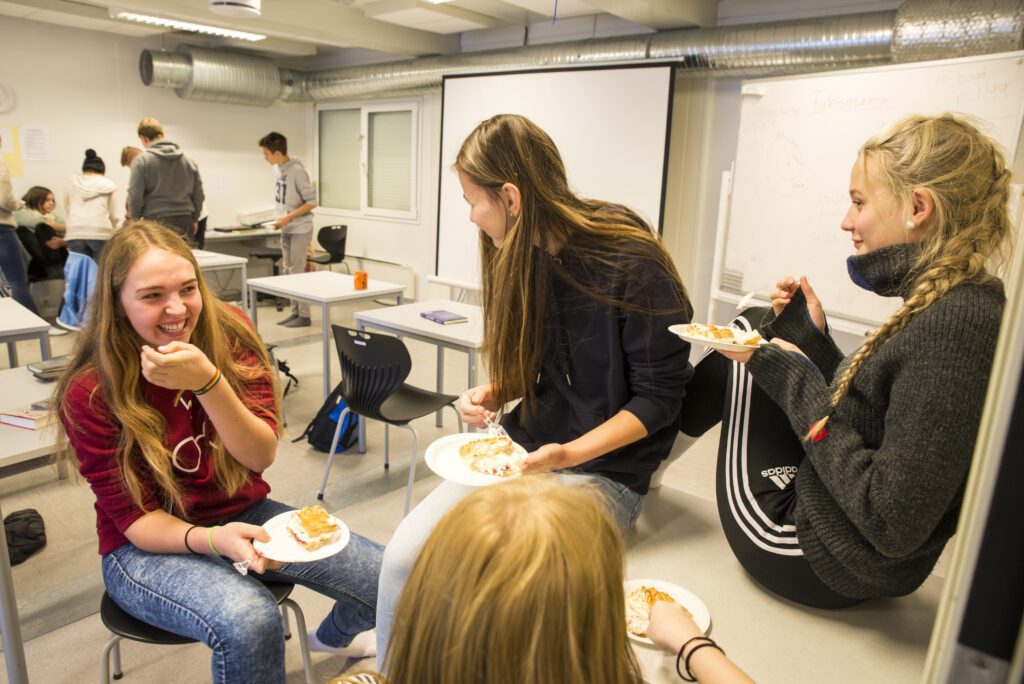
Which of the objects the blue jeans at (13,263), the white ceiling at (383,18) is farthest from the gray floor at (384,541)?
the white ceiling at (383,18)

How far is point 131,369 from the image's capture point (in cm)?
147

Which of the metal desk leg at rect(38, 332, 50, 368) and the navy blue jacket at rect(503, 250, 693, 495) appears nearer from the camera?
the navy blue jacket at rect(503, 250, 693, 495)

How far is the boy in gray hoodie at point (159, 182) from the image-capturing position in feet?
17.0

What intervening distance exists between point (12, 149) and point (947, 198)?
23.4 ft

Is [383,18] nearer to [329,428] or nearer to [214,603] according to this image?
[329,428]

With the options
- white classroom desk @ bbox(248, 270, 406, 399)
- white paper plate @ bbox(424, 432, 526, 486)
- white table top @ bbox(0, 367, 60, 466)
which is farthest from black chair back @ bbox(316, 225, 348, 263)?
white paper plate @ bbox(424, 432, 526, 486)

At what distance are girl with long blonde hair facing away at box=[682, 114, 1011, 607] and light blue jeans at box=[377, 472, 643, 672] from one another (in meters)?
0.22

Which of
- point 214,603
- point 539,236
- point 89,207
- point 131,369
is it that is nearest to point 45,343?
point 131,369

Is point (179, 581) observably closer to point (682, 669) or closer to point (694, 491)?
point (682, 669)

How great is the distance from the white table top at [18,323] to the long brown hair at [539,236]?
218 centimetres

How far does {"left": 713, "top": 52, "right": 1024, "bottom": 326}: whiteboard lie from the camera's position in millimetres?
3027

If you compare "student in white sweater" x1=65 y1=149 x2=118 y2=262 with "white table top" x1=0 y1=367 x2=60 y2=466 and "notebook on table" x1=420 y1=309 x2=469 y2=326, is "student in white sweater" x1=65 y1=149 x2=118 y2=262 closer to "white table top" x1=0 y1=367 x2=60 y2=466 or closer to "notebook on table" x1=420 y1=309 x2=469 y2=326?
"notebook on table" x1=420 y1=309 x2=469 y2=326

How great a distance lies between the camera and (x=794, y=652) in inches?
49.3

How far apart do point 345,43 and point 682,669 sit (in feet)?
19.7
